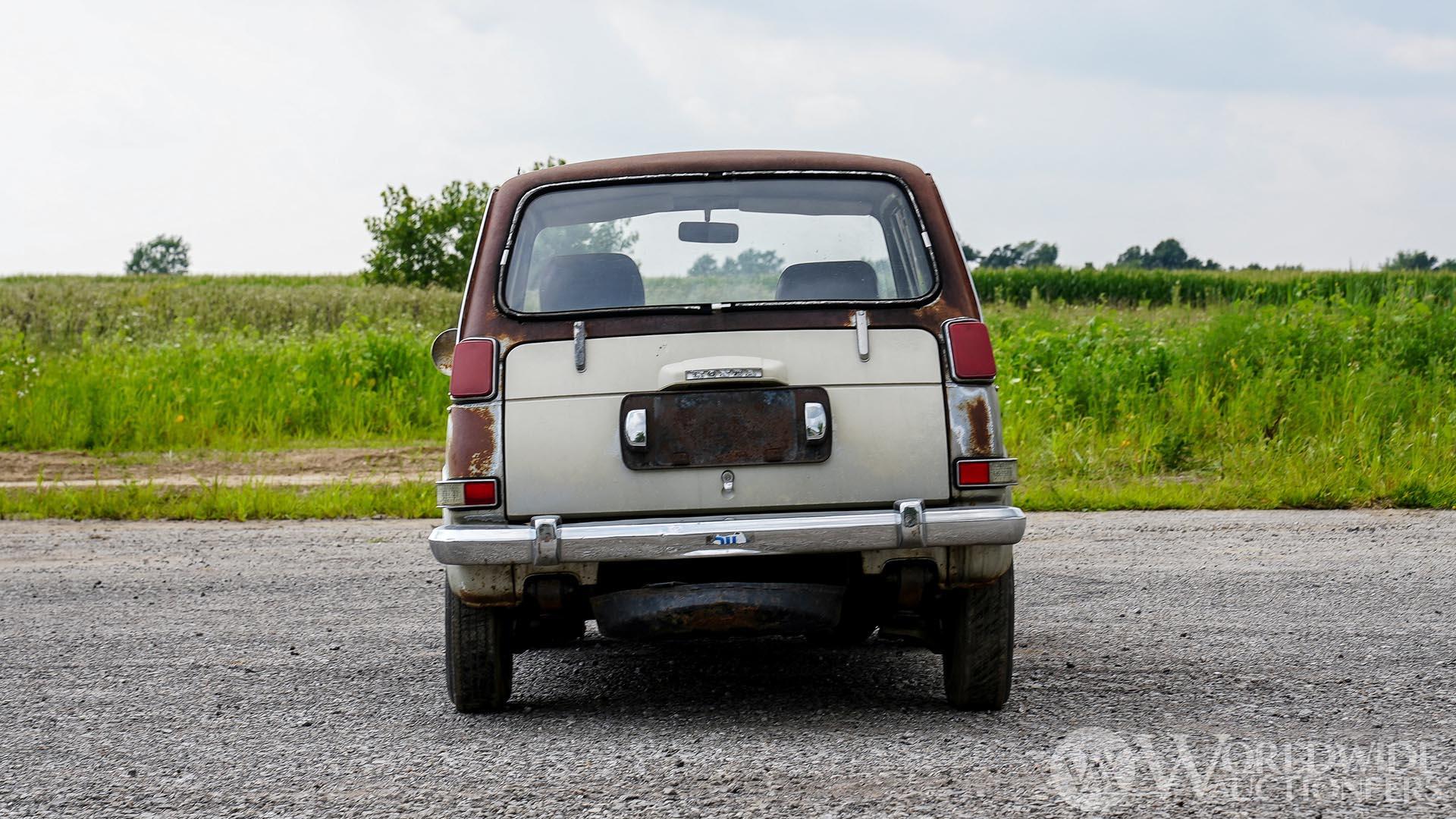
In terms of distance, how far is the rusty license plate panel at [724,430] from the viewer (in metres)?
4.05

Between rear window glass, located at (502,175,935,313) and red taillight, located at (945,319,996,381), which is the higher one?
rear window glass, located at (502,175,935,313)

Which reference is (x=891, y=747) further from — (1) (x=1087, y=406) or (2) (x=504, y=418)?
(1) (x=1087, y=406)

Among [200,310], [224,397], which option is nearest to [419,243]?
[200,310]

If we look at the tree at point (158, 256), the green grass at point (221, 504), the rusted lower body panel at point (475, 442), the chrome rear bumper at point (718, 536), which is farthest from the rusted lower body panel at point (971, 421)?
the tree at point (158, 256)

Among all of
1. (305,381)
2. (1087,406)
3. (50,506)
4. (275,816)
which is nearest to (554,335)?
(275,816)

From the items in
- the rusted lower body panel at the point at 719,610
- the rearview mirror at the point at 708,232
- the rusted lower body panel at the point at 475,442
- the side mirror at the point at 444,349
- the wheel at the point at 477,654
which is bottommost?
the wheel at the point at 477,654

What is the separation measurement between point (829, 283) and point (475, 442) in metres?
1.23

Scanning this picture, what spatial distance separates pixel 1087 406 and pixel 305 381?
8.83 meters

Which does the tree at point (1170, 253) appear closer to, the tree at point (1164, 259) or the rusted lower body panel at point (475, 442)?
the tree at point (1164, 259)

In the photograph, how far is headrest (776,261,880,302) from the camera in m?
4.34

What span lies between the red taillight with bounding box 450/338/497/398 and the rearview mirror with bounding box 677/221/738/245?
0.88 meters

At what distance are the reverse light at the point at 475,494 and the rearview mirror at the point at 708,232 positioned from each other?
3.90ft

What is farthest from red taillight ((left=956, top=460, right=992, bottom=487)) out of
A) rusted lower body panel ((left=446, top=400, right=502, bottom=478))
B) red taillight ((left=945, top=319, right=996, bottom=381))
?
rusted lower body panel ((left=446, top=400, right=502, bottom=478))

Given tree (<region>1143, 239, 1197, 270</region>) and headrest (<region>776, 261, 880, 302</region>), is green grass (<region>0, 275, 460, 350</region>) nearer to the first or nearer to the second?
headrest (<region>776, 261, 880, 302</region>)
